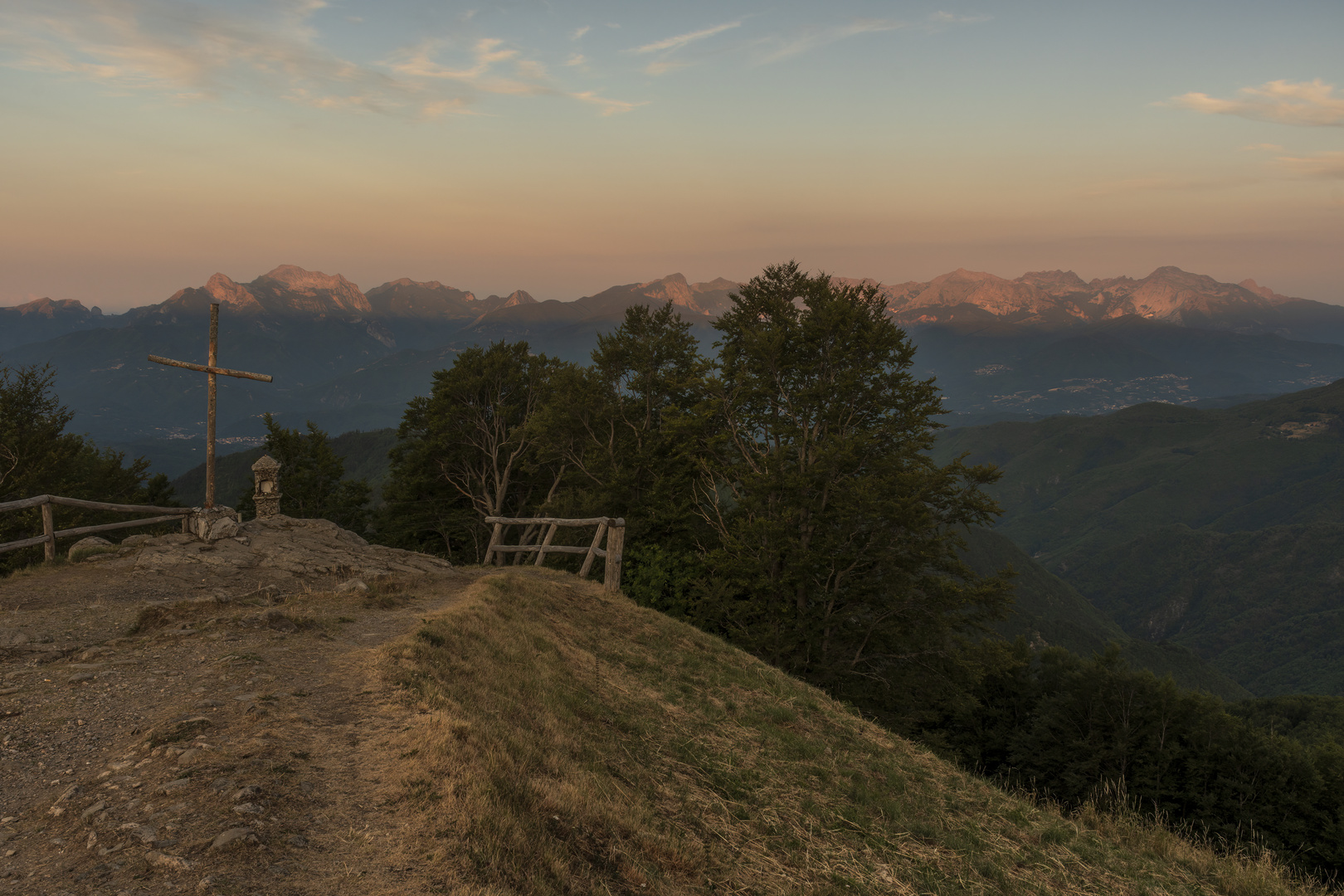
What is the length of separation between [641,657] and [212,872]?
28.6 ft

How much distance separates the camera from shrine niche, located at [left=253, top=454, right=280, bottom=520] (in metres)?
19.6

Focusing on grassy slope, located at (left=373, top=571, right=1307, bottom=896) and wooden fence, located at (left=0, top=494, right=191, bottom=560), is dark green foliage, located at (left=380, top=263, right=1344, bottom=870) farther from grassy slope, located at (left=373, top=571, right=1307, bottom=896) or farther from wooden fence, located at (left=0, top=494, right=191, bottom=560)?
wooden fence, located at (left=0, top=494, right=191, bottom=560)

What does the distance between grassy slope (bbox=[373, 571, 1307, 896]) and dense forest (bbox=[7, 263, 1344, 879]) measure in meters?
5.04

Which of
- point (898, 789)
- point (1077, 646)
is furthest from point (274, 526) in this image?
point (1077, 646)

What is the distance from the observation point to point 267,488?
1983 cm

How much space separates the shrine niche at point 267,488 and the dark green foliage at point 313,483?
1245 inches

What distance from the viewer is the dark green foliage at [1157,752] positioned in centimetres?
A: 3484

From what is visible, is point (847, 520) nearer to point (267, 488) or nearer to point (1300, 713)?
point (267, 488)

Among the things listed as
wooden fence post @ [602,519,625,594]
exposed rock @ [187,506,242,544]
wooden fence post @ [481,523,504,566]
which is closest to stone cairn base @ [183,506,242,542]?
exposed rock @ [187,506,242,544]

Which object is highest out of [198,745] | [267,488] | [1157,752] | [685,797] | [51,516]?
[51,516]

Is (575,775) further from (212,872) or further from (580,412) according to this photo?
(580,412)

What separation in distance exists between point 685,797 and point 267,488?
18.2 m

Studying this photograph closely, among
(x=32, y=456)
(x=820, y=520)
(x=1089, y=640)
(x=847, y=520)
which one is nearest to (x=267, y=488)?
(x=820, y=520)

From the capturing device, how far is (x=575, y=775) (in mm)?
6383
